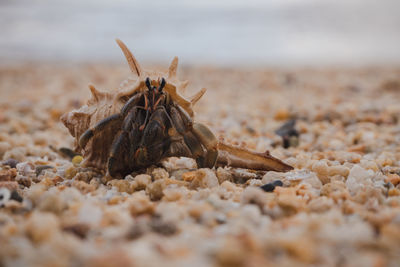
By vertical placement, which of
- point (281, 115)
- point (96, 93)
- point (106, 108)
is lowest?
point (281, 115)

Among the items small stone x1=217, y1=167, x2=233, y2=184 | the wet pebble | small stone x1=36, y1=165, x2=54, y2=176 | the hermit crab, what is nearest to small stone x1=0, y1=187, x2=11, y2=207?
the hermit crab

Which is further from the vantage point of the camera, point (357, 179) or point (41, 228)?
point (357, 179)

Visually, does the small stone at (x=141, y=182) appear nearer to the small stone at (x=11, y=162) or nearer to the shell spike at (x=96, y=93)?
the shell spike at (x=96, y=93)

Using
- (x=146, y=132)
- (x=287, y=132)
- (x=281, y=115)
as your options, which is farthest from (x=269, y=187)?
(x=281, y=115)

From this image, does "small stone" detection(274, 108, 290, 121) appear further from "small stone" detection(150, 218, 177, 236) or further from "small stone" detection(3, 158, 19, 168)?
"small stone" detection(150, 218, 177, 236)

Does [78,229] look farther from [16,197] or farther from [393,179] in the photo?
[393,179]

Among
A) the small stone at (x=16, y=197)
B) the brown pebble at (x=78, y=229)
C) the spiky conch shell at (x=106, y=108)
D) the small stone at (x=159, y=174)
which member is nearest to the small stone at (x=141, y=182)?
the small stone at (x=159, y=174)
